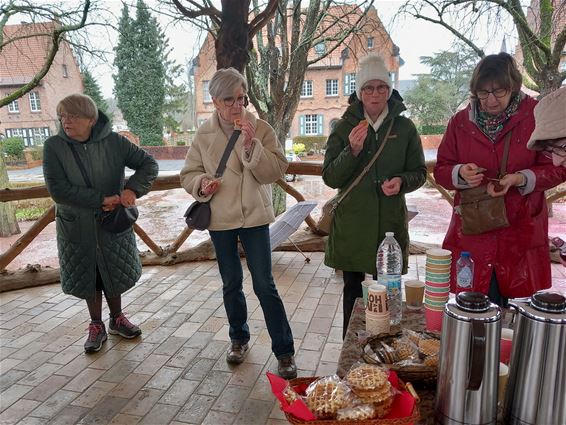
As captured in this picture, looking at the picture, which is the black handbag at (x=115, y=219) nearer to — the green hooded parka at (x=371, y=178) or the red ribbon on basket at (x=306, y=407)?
the green hooded parka at (x=371, y=178)

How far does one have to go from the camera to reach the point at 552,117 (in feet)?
3.48

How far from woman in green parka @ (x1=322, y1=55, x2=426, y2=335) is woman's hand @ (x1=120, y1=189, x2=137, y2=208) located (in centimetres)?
127

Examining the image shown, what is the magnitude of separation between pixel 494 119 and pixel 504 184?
31 centimetres

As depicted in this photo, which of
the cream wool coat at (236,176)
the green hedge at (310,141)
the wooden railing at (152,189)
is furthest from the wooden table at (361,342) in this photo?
the green hedge at (310,141)

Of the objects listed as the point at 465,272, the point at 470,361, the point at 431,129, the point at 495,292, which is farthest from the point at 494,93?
the point at 431,129

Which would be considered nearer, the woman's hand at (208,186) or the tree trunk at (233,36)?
the woman's hand at (208,186)

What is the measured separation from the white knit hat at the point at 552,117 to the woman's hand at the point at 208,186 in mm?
1469

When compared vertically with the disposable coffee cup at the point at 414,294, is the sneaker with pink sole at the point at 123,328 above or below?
below

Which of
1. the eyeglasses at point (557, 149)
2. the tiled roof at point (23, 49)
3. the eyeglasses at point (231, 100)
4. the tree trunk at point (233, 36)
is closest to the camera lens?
the eyeglasses at point (557, 149)

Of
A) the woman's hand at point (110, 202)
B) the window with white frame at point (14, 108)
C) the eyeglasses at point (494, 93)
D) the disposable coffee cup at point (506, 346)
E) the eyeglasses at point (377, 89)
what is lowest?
the disposable coffee cup at point (506, 346)

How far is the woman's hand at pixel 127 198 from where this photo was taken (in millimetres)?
2619

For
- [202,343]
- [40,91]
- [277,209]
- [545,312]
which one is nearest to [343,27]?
[277,209]

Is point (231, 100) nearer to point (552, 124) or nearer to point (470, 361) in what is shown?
point (552, 124)

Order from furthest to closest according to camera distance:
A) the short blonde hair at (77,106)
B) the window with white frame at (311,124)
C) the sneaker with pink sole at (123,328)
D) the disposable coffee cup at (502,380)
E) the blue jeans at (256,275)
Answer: the window with white frame at (311,124) < the sneaker with pink sole at (123,328) < the short blonde hair at (77,106) < the blue jeans at (256,275) < the disposable coffee cup at (502,380)
